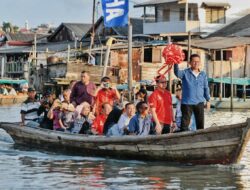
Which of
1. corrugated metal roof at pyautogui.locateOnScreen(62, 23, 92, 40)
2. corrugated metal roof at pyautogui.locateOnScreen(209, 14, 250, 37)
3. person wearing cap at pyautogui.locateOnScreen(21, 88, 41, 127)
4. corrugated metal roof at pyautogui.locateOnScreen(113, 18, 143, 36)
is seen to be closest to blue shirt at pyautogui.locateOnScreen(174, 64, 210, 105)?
person wearing cap at pyautogui.locateOnScreen(21, 88, 41, 127)

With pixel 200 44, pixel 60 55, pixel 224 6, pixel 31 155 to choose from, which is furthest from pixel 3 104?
pixel 31 155

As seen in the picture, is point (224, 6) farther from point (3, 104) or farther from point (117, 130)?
point (117, 130)

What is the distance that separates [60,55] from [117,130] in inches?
1359

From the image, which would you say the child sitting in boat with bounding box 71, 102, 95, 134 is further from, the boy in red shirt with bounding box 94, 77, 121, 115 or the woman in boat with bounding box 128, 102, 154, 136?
the woman in boat with bounding box 128, 102, 154, 136

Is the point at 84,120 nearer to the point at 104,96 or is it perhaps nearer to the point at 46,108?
the point at 104,96

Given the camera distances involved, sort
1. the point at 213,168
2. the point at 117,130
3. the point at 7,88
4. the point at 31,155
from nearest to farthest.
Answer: the point at 213,168 → the point at 117,130 → the point at 31,155 → the point at 7,88

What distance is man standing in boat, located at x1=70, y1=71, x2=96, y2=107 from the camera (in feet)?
51.4

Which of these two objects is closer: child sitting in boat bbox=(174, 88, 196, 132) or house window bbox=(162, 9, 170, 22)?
child sitting in boat bbox=(174, 88, 196, 132)

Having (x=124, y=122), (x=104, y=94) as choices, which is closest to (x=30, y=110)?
(x=104, y=94)

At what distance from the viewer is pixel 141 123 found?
13.2 meters

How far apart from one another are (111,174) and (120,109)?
204 cm

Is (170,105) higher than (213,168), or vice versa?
(170,105)

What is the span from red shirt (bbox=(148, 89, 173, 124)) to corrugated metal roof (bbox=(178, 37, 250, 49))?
2843cm

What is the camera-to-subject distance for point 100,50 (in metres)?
43.8
